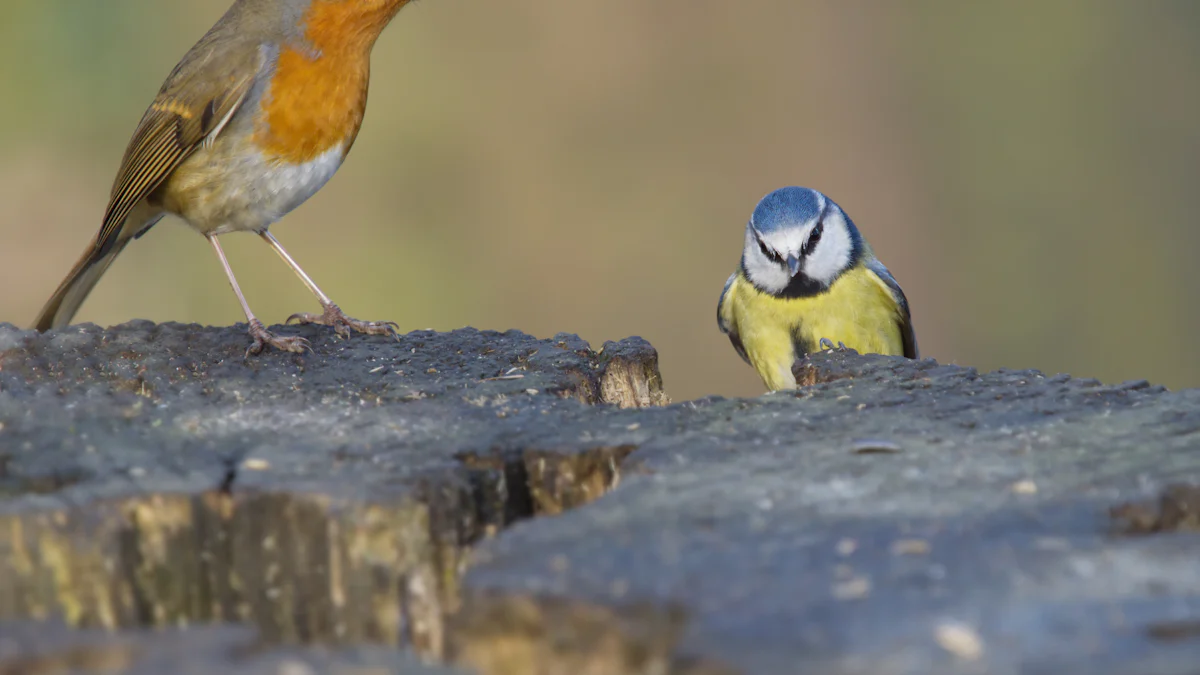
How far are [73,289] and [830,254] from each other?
2623 mm

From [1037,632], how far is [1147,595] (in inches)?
7.6

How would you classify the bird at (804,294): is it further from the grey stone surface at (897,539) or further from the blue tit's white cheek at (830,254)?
the grey stone surface at (897,539)

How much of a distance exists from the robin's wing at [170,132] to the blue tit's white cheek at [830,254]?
6.65 ft

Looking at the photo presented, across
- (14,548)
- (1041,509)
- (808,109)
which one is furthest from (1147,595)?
(808,109)

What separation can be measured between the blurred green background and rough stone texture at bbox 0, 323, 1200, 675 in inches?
174

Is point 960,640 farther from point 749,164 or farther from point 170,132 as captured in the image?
point 749,164

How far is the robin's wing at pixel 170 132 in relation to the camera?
4.05m

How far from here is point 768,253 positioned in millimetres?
4707

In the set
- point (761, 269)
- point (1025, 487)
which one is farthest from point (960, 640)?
point (761, 269)

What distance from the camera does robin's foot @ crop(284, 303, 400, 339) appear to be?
379 cm

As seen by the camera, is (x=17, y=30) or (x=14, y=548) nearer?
(x=14, y=548)

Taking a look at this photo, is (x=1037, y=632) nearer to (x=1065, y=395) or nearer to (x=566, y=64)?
(x=1065, y=395)

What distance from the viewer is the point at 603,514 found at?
197 centimetres

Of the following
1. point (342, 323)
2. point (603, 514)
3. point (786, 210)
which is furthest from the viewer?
point (786, 210)
